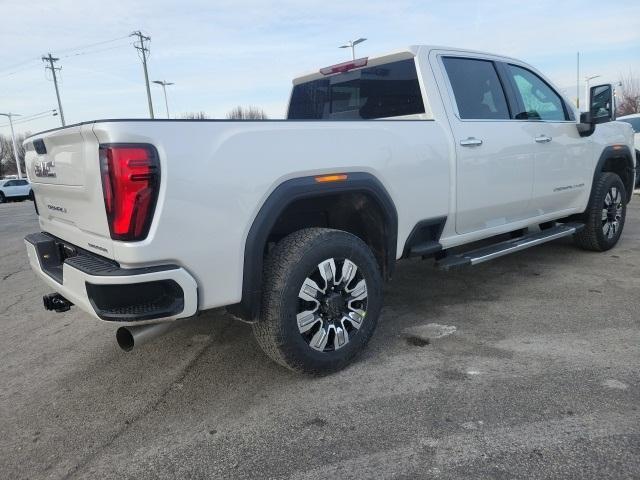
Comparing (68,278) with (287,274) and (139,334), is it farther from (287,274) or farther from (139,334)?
(287,274)

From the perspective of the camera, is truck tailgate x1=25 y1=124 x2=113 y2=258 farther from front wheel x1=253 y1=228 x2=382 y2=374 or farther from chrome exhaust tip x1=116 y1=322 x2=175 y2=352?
front wheel x1=253 y1=228 x2=382 y2=374

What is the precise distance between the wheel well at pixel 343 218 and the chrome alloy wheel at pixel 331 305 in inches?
15.8

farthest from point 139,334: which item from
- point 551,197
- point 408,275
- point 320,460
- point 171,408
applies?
point 551,197

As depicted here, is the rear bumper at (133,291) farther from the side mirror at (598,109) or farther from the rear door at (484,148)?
the side mirror at (598,109)

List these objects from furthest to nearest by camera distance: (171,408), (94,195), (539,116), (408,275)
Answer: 1. (408,275)
2. (539,116)
3. (171,408)
4. (94,195)

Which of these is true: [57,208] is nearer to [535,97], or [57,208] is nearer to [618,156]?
[535,97]

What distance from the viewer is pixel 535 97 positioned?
15.5ft

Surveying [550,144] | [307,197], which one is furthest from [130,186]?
[550,144]

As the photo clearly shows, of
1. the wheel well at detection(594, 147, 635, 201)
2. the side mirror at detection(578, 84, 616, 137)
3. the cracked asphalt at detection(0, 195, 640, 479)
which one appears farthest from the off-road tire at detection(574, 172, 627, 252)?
the cracked asphalt at detection(0, 195, 640, 479)

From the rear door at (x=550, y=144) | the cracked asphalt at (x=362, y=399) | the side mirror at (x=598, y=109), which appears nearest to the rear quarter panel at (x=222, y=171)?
the cracked asphalt at (x=362, y=399)

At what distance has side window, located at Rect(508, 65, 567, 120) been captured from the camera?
14.9 ft

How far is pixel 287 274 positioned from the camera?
A: 109 inches

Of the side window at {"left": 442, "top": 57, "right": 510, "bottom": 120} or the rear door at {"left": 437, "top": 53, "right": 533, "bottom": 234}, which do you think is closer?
the rear door at {"left": 437, "top": 53, "right": 533, "bottom": 234}

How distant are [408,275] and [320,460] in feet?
10.7
